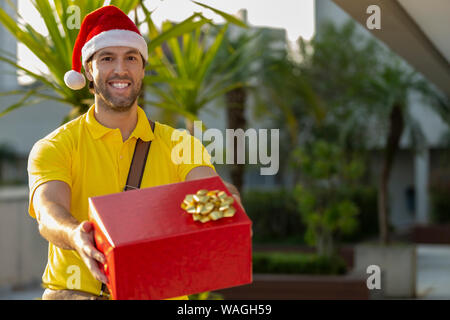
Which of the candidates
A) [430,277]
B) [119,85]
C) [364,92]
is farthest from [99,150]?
[430,277]

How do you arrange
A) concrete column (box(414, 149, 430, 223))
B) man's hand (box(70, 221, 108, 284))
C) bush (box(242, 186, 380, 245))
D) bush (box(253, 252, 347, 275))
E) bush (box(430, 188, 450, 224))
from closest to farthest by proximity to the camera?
1. man's hand (box(70, 221, 108, 284))
2. bush (box(253, 252, 347, 275))
3. bush (box(242, 186, 380, 245))
4. bush (box(430, 188, 450, 224))
5. concrete column (box(414, 149, 430, 223))

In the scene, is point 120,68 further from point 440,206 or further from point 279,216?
point 440,206

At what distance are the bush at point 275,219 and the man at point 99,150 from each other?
575 inches

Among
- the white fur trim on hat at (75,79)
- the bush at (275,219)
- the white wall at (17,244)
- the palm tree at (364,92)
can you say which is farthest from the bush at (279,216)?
the white fur trim on hat at (75,79)

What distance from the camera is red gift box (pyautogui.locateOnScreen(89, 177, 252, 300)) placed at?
152 cm

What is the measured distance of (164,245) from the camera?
1531 mm

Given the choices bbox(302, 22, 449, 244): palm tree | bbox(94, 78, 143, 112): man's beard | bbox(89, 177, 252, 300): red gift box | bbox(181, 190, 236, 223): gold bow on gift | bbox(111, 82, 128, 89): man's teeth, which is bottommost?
bbox(89, 177, 252, 300): red gift box

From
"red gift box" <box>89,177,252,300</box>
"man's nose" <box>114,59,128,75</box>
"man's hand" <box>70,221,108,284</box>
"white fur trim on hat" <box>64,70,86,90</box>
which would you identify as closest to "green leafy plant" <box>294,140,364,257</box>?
"white fur trim on hat" <box>64,70,86,90</box>

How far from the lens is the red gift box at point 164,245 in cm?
152

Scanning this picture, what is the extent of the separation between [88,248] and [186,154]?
1.68 ft

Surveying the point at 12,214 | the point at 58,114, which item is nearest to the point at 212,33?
the point at 12,214

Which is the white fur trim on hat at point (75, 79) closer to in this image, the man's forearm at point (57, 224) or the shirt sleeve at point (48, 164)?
the shirt sleeve at point (48, 164)

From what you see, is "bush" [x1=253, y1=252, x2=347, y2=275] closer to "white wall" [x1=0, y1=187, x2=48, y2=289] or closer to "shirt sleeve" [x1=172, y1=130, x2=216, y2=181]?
"white wall" [x1=0, y1=187, x2=48, y2=289]

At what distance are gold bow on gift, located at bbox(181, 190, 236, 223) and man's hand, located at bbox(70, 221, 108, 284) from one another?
8.1 inches
